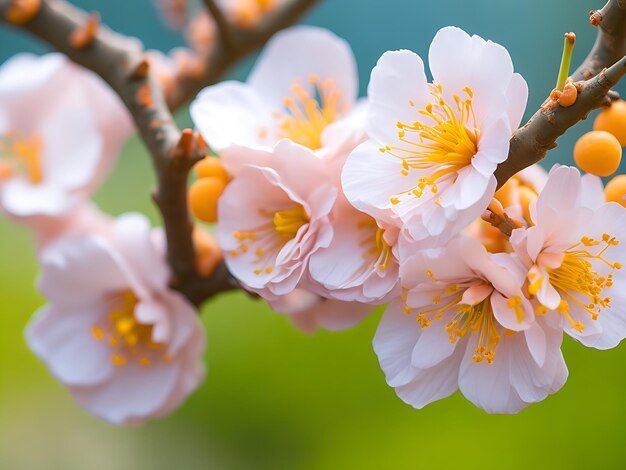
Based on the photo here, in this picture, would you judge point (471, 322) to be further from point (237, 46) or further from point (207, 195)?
point (237, 46)

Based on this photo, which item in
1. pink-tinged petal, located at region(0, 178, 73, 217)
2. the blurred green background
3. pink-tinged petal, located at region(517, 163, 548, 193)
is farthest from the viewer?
the blurred green background

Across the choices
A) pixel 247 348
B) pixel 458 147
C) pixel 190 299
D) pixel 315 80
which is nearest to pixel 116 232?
pixel 190 299

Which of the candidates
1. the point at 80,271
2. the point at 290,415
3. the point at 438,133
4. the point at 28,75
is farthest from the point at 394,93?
the point at 290,415

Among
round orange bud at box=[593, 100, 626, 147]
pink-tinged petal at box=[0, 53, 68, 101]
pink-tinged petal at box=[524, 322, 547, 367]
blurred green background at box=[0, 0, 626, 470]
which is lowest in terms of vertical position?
blurred green background at box=[0, 0, 626, 470]

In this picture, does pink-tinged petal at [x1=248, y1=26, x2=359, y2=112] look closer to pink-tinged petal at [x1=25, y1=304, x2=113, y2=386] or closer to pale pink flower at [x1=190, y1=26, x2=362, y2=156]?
pale pink flower at [x1=190, y1=26, x2=362, y2=156]

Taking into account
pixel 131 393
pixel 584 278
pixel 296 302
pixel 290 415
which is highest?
pixel 584 278

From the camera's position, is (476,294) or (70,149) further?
(70,149)

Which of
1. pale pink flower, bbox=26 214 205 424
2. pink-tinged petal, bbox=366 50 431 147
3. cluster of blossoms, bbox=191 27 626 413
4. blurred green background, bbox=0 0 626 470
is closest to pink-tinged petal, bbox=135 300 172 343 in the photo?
pale pink flower, bbox=26 214 205 424
